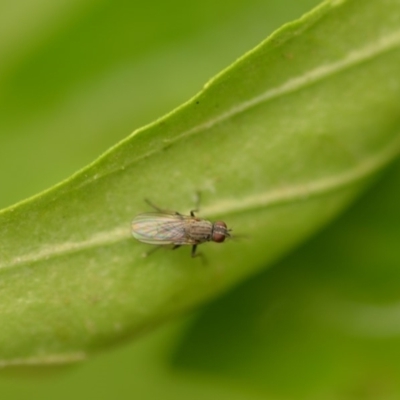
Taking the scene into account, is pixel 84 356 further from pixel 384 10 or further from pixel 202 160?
pixel 384 10

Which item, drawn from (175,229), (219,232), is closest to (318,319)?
(219,232)

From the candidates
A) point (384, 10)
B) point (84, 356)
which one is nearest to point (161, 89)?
point (384, 10)


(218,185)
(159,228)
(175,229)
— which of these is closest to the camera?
(218,185)

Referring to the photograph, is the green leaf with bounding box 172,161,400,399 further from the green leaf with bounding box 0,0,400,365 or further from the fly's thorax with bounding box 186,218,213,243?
the fly's thorax with bounding box 186,218,213,243

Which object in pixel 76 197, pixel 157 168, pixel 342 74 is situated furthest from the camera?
pixel 342 74

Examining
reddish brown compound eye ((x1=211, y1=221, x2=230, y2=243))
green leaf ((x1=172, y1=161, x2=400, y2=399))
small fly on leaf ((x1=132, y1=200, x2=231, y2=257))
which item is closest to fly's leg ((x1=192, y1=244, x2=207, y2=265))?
small fly on leaf ((x1=132, y1=200, x2=231, y2=257))

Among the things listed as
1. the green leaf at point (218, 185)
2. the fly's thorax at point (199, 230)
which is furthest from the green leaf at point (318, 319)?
the fly's thorax at point (199, 230)

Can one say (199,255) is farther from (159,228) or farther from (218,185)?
(218,185)
